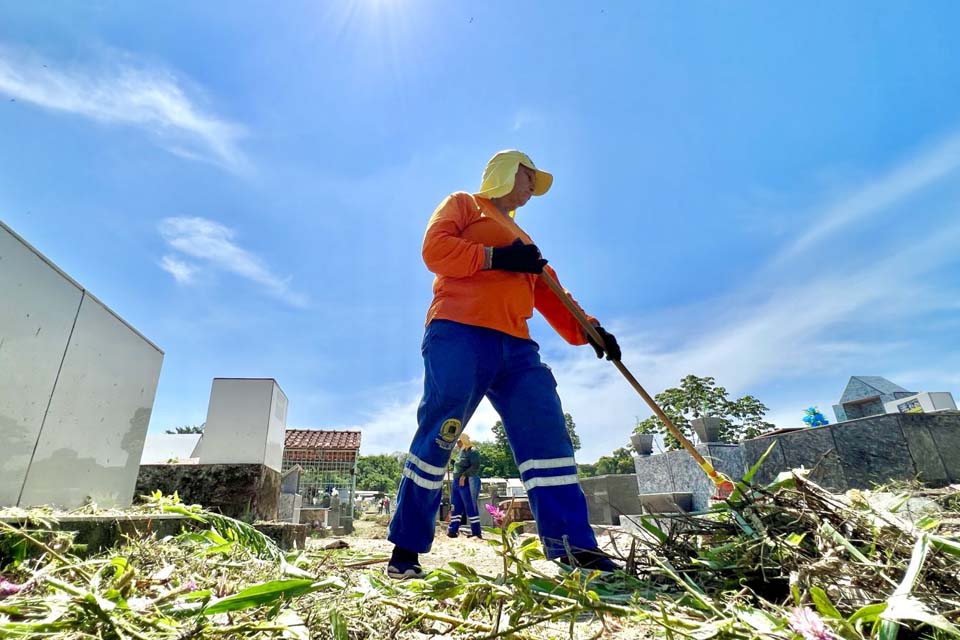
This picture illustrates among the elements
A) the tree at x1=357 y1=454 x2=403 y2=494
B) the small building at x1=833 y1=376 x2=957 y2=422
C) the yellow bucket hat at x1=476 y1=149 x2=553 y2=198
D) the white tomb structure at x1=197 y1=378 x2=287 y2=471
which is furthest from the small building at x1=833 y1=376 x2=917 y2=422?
the tree at x1=357 y1=454 x2=403 y2=494

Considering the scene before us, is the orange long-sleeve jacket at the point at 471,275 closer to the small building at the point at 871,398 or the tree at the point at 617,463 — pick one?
the small building at the point at 871,398

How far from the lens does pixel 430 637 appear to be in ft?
2.56

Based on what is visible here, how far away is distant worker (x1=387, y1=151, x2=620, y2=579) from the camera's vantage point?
76.9 inches

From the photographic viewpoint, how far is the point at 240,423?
14.2ft

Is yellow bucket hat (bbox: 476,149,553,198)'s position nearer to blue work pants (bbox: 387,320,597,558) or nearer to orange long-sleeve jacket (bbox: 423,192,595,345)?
orange long-sleeve jacket (bbox: 423,192,595,345)

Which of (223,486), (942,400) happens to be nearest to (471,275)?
(223,486)

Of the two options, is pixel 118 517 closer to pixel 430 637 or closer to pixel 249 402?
pixel 430 637

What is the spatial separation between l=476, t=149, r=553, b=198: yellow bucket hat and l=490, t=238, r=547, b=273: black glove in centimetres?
59

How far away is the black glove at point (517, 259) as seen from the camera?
2488 mm

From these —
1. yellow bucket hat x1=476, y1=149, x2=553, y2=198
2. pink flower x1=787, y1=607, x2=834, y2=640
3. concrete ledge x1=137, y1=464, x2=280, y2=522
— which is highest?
yellow bucket hat x1=476, y1=149, x2=553, y2=198

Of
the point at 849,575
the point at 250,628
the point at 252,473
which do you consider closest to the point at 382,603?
the point at 250,628

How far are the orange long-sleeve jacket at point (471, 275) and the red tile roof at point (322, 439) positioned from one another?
61.1 ft

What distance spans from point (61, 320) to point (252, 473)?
5.84 ft

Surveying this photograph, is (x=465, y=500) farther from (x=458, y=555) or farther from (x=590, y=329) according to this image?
(x=590, y=329)
